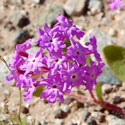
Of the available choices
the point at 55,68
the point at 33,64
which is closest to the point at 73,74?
the point at 55,68

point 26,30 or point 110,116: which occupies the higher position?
point 26,30

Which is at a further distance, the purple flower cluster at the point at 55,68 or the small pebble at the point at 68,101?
the small pebble at the point at 68,101

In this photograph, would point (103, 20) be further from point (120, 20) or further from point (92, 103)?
point (92, 103)

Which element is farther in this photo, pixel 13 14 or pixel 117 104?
pixel 13 14

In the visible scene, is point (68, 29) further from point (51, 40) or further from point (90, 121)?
point (90, 121)

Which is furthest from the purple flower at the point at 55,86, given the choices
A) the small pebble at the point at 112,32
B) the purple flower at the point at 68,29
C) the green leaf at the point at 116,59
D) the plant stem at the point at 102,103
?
the small pebble at the point at 112,32

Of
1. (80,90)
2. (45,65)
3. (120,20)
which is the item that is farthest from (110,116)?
(120,20)

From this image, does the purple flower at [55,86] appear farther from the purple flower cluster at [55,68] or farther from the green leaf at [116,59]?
the green leaf at [116,59]

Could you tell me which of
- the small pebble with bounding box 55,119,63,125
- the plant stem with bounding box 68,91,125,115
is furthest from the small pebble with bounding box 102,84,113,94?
the small pebble with bounding box 55,119,63,125

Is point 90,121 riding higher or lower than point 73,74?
lower
